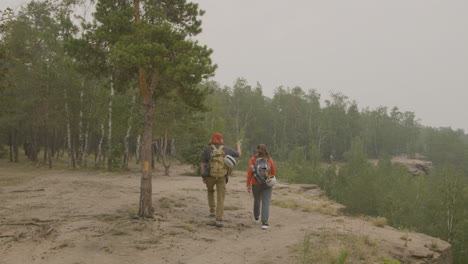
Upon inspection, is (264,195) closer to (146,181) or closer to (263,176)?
(263,176)

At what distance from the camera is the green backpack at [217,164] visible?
8289 mm

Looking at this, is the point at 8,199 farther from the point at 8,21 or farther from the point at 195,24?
the point at 195,24

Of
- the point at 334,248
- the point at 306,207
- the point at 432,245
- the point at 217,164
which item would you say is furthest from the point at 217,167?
the point at 432,245

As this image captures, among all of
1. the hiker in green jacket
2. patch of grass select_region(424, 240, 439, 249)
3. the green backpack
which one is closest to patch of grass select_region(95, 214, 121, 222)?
the hiker in green jacket

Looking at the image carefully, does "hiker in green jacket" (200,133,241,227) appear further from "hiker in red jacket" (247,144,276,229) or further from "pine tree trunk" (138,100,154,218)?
"pine tree trunk" (138,100,154,218)

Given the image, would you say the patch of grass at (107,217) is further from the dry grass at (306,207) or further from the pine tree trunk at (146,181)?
the dry grass at (306,207)

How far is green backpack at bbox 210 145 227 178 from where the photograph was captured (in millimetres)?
8289

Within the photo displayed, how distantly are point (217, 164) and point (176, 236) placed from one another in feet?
6.24

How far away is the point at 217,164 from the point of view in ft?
27.4

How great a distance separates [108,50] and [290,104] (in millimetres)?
59176

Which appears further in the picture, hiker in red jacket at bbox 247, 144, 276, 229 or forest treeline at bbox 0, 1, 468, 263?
forest treeline at bbox 0, 1, 468, 263

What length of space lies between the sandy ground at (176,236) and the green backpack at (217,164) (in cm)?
137

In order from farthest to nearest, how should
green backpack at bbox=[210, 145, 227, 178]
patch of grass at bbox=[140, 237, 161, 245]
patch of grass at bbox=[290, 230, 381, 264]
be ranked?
1. green backpack at bbox=[210, 145, 227, 178]
2. patch of grass at bbox=[140, 237, 161, 245]
3. patch of grass at bbox=[290, 230, 381, 264]

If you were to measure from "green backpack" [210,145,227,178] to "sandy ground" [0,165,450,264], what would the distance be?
54.0 inches
